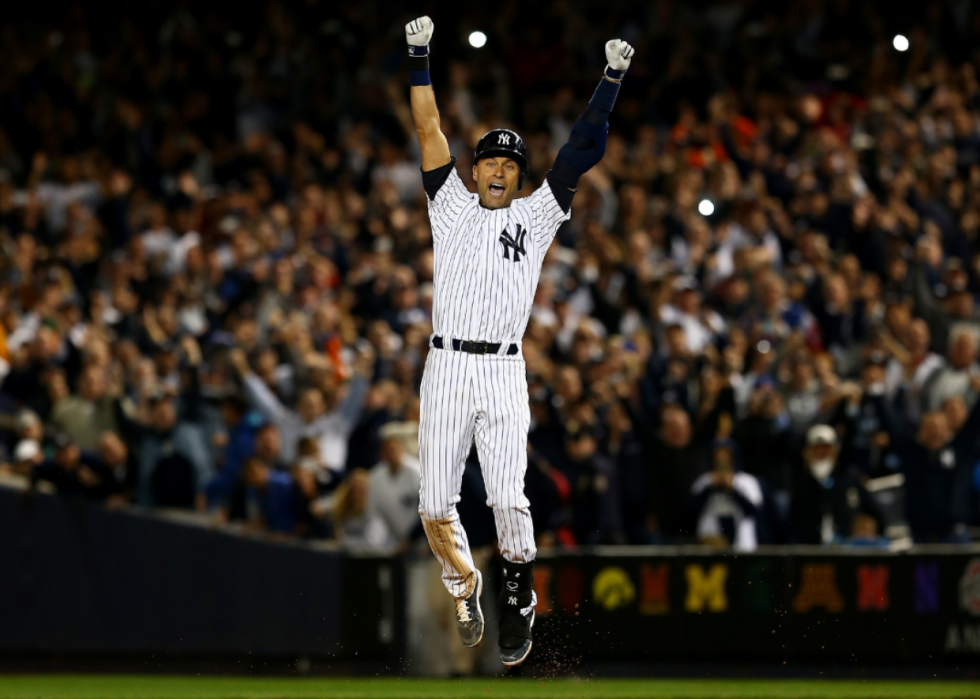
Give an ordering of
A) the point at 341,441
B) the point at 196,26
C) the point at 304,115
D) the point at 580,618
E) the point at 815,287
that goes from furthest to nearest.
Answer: the point at 196,26 → the point at 304,115 → the point at 815,287 → the point at 341,441 → the point at 580,618

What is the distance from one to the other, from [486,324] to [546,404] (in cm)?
465

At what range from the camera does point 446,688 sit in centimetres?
1116

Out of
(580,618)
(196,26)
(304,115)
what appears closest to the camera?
(580,618)

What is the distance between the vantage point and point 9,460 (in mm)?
13453

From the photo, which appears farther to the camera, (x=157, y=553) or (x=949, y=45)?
(x=949, y=45)

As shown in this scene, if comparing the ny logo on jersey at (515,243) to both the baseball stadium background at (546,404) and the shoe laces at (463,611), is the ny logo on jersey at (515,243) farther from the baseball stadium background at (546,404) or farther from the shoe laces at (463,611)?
the baseball stadium background at (546,404)

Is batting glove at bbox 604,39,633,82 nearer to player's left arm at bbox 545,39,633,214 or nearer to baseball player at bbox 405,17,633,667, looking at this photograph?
baseball player at bbox 405,17,633,667

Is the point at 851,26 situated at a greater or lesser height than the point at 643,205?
greater

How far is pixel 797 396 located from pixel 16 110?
10.4m

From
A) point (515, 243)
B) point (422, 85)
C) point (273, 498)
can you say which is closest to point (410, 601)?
point (273, 498)

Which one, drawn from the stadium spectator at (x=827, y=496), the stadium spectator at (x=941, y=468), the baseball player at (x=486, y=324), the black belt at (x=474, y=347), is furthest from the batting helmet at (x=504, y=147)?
the stadium spectator at (x=941, y=468)

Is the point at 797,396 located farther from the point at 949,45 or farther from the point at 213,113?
the point at 213,113

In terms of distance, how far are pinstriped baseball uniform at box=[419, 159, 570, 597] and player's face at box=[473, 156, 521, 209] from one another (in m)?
0.06

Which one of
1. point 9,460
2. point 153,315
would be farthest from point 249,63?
point 9,460
